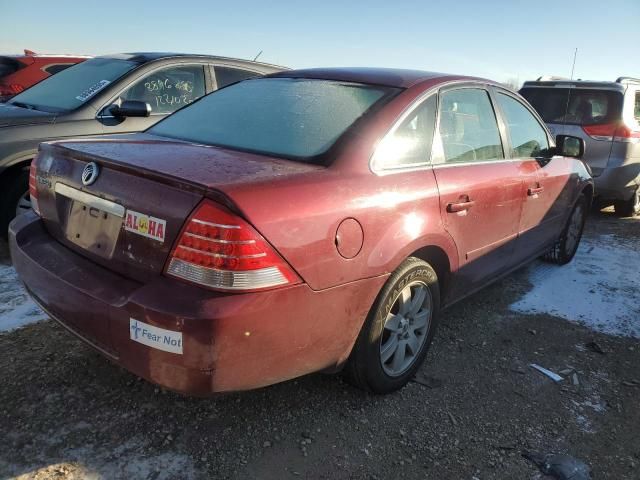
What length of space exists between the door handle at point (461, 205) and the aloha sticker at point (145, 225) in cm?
153

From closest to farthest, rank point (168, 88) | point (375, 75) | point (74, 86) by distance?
point (375, 75)
point (74, 86)
point (168, 88)

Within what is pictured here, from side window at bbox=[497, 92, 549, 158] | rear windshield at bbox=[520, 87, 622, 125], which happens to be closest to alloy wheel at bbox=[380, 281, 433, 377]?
side window at bbox=[497, 92, 549, 158]

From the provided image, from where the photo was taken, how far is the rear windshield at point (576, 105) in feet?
21.2

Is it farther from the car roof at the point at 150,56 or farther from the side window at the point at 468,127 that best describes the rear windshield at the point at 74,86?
the side window at the point at 468,127

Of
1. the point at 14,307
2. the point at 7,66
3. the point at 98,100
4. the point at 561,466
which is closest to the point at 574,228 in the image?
the point at 561,466

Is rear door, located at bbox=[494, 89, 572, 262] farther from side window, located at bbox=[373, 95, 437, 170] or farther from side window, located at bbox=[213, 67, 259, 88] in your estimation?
side window, located at bbox=[213, 67, 259, 88]

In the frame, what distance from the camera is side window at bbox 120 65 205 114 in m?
4.69

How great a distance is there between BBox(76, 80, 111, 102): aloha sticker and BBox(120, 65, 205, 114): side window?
0.19 meters

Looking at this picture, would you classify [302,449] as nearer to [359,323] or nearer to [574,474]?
[359,323]

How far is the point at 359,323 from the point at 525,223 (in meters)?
1.98

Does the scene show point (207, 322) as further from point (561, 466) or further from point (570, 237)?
point (570, 237)

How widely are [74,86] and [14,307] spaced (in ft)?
7.69

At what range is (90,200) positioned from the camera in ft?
7.18

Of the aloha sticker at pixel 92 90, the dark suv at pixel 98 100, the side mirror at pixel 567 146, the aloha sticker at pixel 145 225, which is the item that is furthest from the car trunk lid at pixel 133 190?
the side mirror at pixel 567 146
